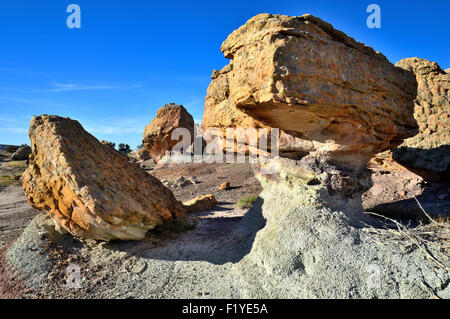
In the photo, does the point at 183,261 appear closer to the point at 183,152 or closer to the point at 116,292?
the point at 116,292

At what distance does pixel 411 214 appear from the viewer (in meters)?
6.98

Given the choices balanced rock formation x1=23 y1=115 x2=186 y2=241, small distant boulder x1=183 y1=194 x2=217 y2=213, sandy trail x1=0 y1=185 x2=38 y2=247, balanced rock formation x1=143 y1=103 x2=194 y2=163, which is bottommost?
sandy trail x1=0 y1=185 x2=38 y2=247

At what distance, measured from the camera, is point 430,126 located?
8047mm

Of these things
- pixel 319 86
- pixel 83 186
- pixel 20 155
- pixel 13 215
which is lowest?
pixel 13 215

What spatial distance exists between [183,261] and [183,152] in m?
17.7

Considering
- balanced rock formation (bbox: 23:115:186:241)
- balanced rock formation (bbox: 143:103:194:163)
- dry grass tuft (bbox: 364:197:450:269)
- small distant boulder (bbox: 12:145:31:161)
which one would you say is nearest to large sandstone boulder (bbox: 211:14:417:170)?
dry grass tuft (bbox: 364:197:450:269)

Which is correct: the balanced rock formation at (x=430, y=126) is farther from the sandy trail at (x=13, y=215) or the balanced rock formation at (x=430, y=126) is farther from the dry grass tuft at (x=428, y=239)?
the sandy trail at (x=13, y=215)

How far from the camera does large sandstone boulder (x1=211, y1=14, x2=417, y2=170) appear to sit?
3.87 metres

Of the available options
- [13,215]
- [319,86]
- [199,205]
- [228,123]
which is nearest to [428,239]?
[319,86]

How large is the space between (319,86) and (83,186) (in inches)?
156

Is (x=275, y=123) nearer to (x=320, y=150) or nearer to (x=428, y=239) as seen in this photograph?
(x=320, y=150)

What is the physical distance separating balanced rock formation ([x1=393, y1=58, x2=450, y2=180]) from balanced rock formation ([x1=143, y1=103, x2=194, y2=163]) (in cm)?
1633

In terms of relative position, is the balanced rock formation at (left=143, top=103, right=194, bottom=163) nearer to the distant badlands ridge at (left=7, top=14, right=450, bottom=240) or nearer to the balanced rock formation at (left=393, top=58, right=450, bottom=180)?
the distant badlands ridge at (left=7, top=14, right=450, bottom=240)
